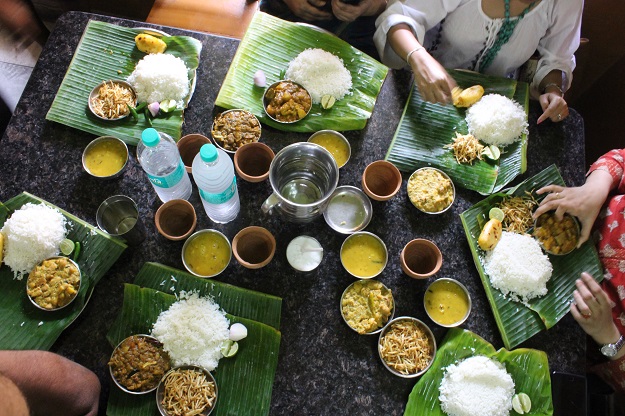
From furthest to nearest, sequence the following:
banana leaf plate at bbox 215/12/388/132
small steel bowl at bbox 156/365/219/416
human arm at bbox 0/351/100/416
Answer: banana leaf plate at bbox 215/12/388/132 < small steel bowl at bbox 156/365/219/416 < human arm at bbox 0/351/100/416

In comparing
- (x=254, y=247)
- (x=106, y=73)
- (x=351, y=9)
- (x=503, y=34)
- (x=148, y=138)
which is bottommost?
(x=254, y=247)

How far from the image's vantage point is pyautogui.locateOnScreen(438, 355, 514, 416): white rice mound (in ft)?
5.08

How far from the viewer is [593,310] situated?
5.57ft

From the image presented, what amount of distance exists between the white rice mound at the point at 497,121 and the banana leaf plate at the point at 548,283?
22 cm

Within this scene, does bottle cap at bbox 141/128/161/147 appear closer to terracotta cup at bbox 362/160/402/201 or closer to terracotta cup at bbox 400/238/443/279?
terracotta cup at bbox 362/160/402/201

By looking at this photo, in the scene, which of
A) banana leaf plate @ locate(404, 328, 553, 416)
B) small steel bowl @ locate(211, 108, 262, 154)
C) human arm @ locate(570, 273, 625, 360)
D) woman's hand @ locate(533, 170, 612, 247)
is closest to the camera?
banana leaf plate @ locate(404, 328, 553, 416)

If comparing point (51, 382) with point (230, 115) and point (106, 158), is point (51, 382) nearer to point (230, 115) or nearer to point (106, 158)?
point (106, 158)

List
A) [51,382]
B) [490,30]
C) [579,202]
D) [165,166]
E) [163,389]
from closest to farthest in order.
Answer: [51,382] < [163,389] < [165,166] < [579,202] < [490,30]

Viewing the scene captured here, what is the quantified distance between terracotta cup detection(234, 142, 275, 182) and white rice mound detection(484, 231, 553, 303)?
986 millimetres

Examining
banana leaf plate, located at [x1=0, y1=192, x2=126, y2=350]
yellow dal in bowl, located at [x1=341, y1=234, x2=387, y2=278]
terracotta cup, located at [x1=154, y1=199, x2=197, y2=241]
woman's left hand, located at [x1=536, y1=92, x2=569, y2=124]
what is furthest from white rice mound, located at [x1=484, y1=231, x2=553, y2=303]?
banana leaf plate, located at [x1=0, y1=192, x2=126, y2=350]

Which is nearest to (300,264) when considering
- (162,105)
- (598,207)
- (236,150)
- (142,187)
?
(236,150)

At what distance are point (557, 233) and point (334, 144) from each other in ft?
3.33

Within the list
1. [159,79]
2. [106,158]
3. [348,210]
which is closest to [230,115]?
[159,79]

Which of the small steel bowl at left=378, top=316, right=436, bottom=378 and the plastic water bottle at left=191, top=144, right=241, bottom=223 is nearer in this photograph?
the plastic water bottle at left=191, top=144, right=241, bottom=223
